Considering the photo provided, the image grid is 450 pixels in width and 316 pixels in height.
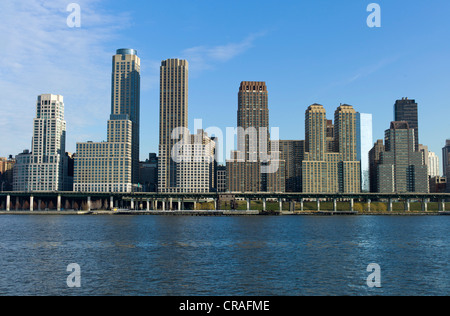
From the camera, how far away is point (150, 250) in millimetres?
82188

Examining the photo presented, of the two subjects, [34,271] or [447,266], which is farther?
[447,266]

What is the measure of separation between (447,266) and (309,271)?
69.8 feet

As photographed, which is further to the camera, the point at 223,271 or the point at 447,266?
the point at 447,266

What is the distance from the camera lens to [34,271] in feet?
197

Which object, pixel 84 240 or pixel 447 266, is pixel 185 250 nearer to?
pixel 84 240

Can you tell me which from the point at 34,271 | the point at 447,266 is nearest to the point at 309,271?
the point at 447,266

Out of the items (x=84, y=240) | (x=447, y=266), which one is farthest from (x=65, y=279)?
(x=447, y=266)
